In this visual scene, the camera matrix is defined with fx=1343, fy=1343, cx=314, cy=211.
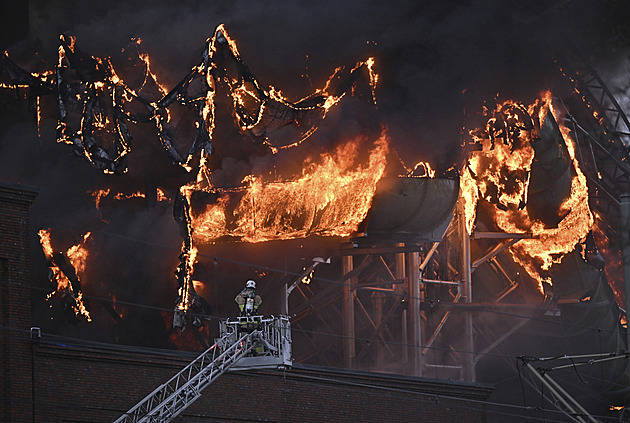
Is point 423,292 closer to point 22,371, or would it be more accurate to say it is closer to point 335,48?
point 335,48

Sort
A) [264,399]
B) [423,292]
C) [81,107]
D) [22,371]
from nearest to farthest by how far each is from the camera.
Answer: [22,371], [264,399], [81,107], [423,292]

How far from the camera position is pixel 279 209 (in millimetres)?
35281

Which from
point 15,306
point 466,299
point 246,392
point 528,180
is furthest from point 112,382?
point 528,180

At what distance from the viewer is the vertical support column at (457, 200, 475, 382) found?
38875 mm

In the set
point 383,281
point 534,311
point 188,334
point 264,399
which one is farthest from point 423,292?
point 264,399

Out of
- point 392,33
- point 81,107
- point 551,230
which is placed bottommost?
point 551,230

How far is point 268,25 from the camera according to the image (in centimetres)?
3709

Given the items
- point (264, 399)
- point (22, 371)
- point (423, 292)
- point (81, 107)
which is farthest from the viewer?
point (423, 292)

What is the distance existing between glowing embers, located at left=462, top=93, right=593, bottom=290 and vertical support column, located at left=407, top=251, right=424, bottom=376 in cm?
294

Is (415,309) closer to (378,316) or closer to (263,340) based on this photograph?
(378,316)

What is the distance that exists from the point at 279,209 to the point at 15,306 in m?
10.6

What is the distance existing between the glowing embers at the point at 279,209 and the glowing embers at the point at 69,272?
121 inches

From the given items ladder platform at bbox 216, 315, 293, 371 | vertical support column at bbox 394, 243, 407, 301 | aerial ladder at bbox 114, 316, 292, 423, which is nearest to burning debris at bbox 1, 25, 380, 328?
vertical support column at bbox 394, 243, 407, 301

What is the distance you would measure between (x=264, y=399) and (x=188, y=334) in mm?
5812
